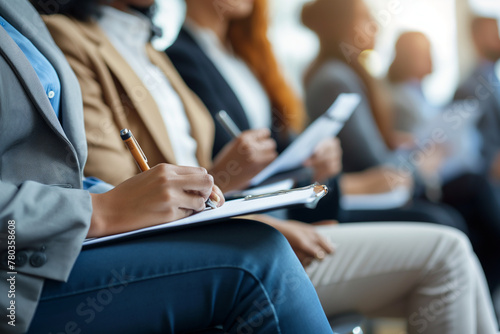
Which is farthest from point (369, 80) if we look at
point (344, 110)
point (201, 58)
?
point (344, 110)

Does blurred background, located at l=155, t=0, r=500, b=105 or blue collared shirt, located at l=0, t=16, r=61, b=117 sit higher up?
blue collared shirt, located at l=0, t=16, r=61, b=117

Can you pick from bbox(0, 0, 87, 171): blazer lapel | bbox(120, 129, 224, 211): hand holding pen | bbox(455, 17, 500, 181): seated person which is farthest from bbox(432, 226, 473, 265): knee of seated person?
bbox(455, 17, 500, 181): seated person

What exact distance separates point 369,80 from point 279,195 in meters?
1.56

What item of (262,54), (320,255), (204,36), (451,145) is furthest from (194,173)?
(451,145)

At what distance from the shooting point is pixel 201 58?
4.29ft

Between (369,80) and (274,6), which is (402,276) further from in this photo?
(274,6)

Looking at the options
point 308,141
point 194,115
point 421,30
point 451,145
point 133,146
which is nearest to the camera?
point 133,146

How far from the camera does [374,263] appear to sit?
83 centimetres

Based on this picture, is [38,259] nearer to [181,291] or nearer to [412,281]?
[181,291]

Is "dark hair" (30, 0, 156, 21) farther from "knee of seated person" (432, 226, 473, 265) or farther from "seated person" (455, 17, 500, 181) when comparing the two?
"seated person" (455, 17, 500, 181)

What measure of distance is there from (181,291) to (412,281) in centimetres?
50

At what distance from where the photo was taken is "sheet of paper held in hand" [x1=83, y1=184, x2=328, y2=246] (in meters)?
0.48

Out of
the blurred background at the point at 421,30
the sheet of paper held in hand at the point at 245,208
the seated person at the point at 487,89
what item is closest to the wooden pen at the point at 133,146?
the sheet of paper held in hand at the point at 245,208

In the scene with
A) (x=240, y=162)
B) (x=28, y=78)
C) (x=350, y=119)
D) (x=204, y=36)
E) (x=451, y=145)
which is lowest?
(x=451, y=145)
